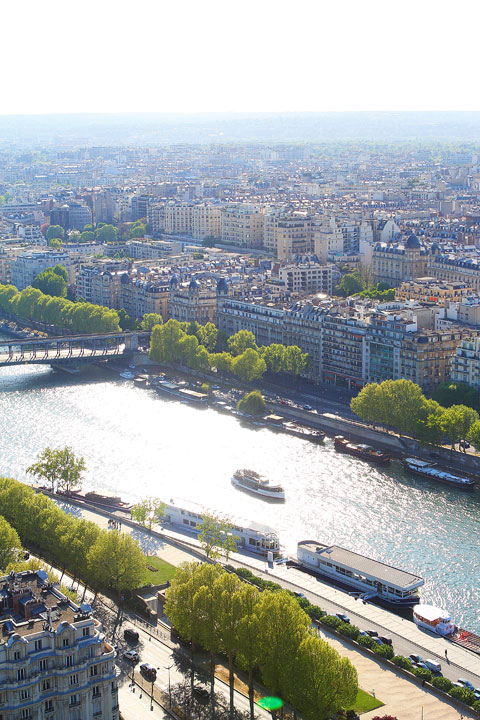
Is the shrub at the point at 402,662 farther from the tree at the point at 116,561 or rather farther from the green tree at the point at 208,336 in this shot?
the green tree at the point at 208,336

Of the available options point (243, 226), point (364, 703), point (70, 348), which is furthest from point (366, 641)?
point (243, 226)

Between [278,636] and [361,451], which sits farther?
[361,451]

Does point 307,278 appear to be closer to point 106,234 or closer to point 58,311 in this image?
point 58,311

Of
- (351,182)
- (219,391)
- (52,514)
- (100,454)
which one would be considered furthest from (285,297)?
(351,182)

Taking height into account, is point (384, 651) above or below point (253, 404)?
above

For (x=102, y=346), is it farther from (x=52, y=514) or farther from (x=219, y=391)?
(x=52, y=514)

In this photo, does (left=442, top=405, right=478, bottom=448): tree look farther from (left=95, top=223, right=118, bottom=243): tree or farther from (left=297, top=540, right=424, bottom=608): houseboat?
(left=95, top=223, right=118, bottom=243): tree
